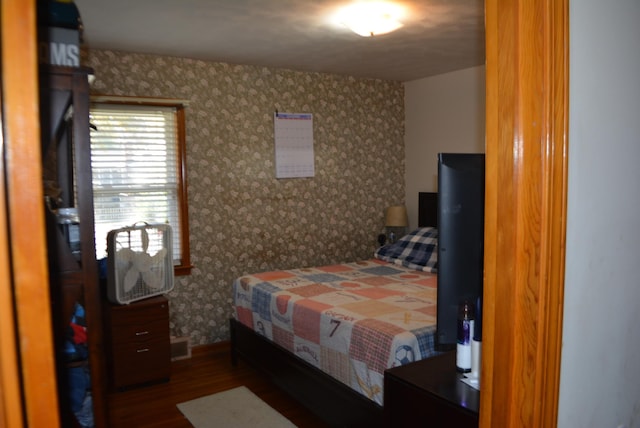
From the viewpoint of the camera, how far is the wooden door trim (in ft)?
3.24

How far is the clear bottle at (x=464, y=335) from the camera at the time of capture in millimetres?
1543

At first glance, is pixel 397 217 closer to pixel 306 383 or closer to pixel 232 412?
pixel 306 383

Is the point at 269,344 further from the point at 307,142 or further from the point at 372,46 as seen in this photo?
the point at 372,46

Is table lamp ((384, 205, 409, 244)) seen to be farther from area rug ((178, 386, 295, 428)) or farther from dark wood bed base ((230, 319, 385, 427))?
area rug ((178, 386, 295, 428))

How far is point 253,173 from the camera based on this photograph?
448 centimetres

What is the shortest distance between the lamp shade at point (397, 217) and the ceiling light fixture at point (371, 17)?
2.29m

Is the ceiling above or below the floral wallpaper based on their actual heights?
above

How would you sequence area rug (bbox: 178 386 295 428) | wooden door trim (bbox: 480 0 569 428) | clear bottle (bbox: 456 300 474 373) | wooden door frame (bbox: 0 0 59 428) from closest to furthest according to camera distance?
wooden door frame (bbox: 0 0 59 428)
wooden door trim (bbox: 480 0 569 428)
clear bottle (bbox: 456 300 474 373)
area rug (bbox: 178 386 295 428)

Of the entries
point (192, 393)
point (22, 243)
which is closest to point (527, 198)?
point (22, 243)

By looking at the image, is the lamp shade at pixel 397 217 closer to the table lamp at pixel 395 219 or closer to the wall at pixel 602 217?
the table lamp at pixel 395 219

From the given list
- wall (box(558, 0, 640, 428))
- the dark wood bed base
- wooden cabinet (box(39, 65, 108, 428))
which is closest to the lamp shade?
the dark wood bed base

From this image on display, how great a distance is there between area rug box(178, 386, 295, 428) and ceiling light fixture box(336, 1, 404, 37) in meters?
2.53

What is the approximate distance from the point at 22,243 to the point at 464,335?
1.32 metres

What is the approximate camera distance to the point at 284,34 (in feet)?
11.2
